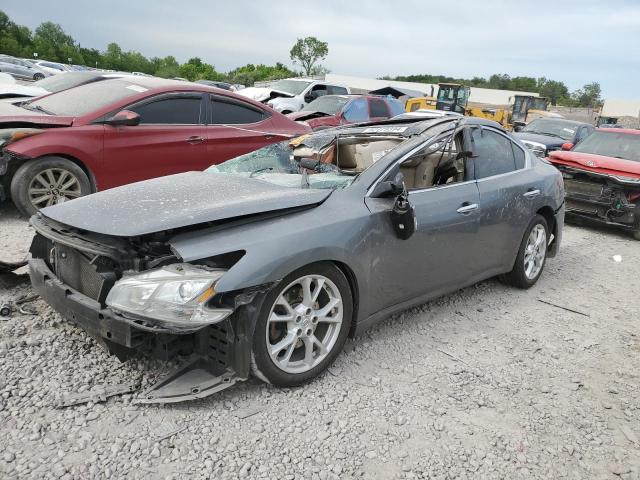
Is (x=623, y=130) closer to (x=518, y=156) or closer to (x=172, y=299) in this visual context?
(x=518, y=156)

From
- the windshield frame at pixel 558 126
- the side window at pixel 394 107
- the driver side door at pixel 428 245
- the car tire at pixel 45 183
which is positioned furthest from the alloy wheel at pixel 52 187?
the windshield frame at pixel 558 126

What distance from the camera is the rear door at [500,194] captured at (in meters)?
4.20

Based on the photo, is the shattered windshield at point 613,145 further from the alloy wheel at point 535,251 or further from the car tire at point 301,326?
the car tire at point 301,326

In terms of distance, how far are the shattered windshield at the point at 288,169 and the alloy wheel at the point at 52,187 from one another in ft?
7.78

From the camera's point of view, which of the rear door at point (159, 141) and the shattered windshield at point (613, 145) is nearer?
the rear door at point (159, 141)

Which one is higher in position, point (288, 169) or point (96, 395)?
point (288, 169)

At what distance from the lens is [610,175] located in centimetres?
773

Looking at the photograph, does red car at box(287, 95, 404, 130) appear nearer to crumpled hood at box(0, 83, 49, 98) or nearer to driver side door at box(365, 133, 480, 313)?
crumpled hood at box(0, 83, 49, 98)

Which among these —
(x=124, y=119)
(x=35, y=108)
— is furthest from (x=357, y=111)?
(x=35, y=108)

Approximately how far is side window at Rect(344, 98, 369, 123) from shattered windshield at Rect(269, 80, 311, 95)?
5546 millimetres

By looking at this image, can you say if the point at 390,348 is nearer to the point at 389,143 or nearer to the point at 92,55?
the point at 389,143

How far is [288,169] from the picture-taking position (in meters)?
3.89

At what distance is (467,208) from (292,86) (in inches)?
563

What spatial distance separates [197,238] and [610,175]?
7.01 m
